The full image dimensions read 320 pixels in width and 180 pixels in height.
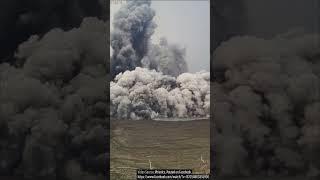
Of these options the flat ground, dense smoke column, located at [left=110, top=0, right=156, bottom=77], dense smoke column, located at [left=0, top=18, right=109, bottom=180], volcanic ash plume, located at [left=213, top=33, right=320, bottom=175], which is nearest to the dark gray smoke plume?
dense smoke column, located at [left=110, top=0, right=156, bottom=77]

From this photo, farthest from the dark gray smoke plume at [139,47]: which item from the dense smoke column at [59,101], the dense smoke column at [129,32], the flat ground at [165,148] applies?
the flat ground at [165,148]

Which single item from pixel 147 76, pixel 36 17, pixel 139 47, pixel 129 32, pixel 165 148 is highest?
pixel 36 17

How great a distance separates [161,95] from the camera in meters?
4.40

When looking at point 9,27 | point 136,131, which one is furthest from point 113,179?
point 9,27

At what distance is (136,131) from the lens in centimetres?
438

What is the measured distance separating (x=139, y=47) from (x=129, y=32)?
0.55 feet

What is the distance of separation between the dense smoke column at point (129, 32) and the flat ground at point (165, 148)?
561 millimetres

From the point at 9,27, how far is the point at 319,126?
9.85ft

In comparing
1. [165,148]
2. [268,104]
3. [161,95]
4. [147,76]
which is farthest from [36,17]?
[268,104]

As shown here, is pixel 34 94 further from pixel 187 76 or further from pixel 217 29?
pixel 217 29

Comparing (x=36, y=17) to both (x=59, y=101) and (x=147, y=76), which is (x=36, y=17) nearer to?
(x=59, y=101)

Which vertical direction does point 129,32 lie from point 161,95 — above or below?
above

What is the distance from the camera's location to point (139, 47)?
4406 mm

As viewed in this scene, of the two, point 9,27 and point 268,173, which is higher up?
point 9,27
